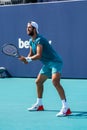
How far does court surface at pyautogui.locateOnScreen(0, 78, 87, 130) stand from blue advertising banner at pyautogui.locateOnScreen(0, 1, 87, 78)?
75 centimetres

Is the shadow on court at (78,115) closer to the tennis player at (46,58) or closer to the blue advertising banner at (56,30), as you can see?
the tennis player at (46,58)

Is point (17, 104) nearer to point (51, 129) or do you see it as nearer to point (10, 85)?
point (51, 129)

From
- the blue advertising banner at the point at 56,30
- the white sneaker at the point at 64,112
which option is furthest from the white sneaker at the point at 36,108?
the blue advertising banner at the point at 56,30

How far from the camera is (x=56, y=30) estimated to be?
496 inches

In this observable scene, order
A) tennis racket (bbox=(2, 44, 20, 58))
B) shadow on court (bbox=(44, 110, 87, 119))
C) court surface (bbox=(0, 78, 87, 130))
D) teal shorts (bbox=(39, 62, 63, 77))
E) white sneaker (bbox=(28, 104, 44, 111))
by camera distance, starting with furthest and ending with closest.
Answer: white sneaker (bbox=(28, 104, 44, 111))
tennis racket (bbox=(2, 44, 20, 58))
teal shorts (bbox=(39, 62, 63, 77))
shadow on court (bbox=(44, 110, 87, 119))
court surface (bbox=(0, 78, 87, 130))

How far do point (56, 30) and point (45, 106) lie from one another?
470cm

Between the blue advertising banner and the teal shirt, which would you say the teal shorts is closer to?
the teal shirt

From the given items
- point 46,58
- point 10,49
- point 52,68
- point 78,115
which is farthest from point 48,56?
point 78,115

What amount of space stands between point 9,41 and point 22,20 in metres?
0.80

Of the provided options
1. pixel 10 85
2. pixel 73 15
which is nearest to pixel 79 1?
pixel 73 15

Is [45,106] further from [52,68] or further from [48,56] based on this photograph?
[48,56]

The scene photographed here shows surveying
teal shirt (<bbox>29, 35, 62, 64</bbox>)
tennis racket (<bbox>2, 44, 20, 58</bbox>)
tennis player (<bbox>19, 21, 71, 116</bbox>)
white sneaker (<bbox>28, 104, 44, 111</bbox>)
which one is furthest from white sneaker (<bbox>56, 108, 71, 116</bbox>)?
tennis racket (<bbox>2, 44, 20, 58</bbox>)

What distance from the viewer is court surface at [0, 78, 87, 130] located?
665 centimetres

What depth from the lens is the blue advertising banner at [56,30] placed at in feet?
40.3
